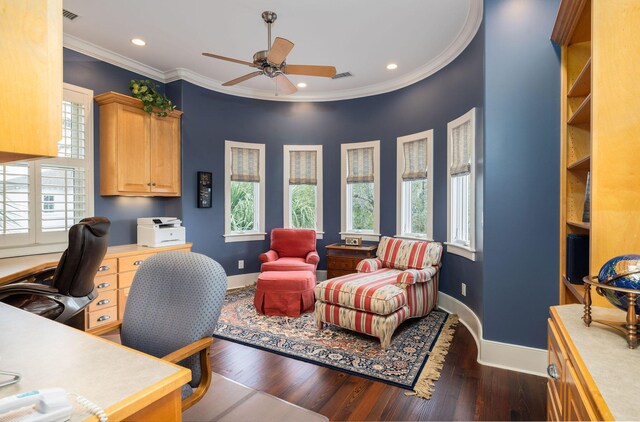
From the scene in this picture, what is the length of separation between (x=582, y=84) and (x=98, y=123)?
4631 millimetres

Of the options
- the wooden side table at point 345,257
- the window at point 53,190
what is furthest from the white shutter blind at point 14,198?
the wooden side table at point 345,257

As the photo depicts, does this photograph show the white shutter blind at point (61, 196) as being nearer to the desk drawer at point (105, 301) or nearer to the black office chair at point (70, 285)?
the desk drawer at point (105, 301)

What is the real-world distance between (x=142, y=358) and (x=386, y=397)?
5.64 feet

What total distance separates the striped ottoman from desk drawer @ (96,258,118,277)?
4.97 ft

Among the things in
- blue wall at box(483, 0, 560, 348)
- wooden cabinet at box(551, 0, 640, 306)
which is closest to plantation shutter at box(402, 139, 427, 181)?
blue wall at box(483, 0, 560, 348)

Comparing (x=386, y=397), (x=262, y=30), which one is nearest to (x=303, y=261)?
(x=386, y=397)

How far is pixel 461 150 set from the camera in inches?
144

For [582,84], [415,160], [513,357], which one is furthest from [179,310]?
[415,160]

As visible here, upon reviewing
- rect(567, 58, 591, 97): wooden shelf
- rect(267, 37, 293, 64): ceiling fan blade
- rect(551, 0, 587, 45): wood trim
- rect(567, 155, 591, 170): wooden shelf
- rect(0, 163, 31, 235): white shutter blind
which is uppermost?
rect(267, 37, 293, 64): ceiling fan blade

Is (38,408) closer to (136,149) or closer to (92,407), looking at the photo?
(92,407)

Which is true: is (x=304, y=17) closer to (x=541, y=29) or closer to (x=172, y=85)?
(x=541, y=29)

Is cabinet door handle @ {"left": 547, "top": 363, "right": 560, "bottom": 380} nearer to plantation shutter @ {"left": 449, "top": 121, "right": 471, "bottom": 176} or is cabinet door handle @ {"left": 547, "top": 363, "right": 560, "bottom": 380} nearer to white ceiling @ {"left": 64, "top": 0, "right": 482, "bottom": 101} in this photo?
plantation shutter @ {"left": 449, "top": 121, "right": 471, "bottom": 176}

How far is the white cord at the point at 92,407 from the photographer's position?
708mm

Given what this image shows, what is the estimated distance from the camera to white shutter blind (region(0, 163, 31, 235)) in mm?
3059
